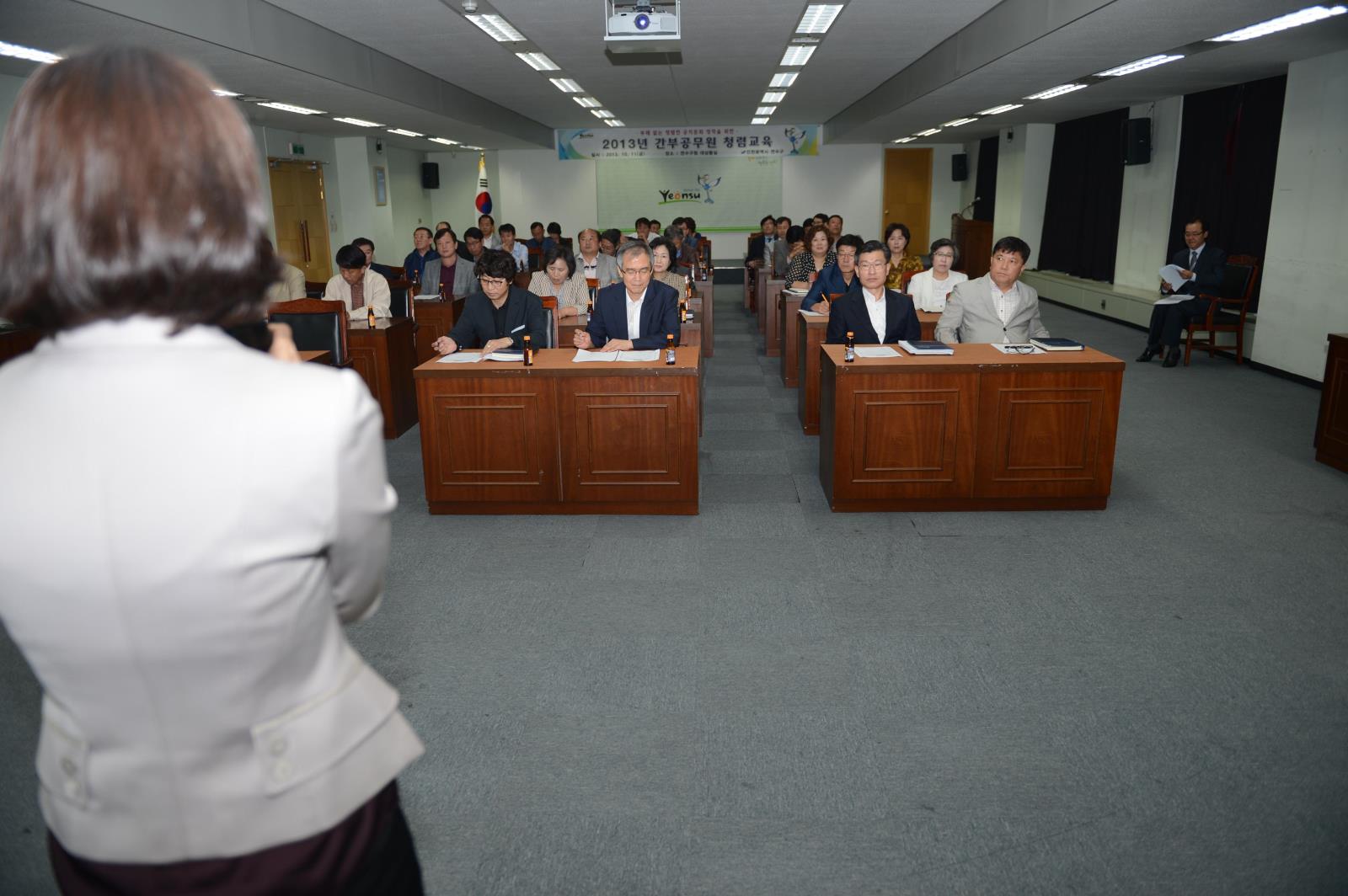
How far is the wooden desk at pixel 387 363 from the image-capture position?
253 inches

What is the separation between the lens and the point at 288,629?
886 mm

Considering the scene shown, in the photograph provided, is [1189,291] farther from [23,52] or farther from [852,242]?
[23,52]

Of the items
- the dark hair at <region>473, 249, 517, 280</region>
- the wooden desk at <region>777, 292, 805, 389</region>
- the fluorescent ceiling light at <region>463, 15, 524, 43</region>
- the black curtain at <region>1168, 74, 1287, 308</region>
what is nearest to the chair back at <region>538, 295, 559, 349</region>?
the dark hair at <region>473, 249, 517, 280</region>

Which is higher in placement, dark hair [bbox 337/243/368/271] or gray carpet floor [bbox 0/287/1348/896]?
dark hair [bbox 337/243/368/271]

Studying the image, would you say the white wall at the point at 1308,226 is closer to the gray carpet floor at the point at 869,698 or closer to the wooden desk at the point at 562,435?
the gray carpet floor at the point at 869,698

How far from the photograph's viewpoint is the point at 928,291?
7262mm

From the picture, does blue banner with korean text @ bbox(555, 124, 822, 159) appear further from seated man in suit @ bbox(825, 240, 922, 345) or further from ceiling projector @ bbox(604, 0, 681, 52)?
seated man in suit @ bbox(825, 240, 922, 345)

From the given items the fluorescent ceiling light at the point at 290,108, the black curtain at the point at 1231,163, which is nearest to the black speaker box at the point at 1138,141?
the black curtain at the point at 1231,163

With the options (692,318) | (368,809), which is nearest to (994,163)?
(692,318)

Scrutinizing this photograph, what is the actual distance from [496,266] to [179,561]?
16.4 feet

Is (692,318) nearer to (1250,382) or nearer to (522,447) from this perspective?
(522,447)

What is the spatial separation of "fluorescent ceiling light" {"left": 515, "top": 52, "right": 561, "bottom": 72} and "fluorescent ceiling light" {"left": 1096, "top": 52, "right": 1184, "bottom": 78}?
5516 millimetres

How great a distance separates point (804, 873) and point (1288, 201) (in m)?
8.64

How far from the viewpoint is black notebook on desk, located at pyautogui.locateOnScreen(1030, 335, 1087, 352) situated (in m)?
4.91
